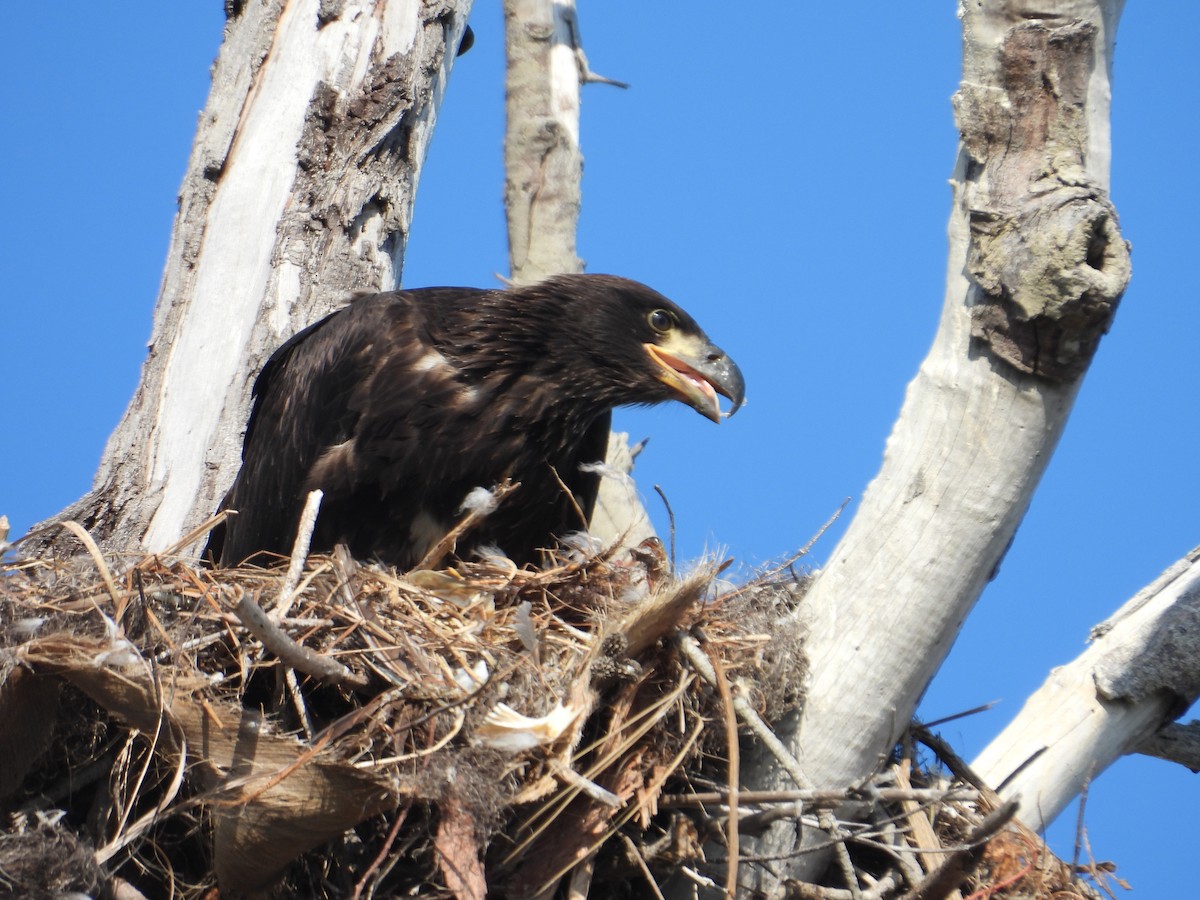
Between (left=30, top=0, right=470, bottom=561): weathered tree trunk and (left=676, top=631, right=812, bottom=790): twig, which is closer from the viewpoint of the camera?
(left=676, top=631, right=812, bottom=790): twig

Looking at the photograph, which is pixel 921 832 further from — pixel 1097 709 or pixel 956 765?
pixel 1097 709

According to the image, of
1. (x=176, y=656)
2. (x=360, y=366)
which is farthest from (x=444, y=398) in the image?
(x=176, y=656)

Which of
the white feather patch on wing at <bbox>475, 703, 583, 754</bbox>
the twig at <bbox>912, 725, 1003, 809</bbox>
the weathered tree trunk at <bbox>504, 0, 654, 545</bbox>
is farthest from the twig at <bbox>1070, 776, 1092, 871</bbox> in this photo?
the weathered tree trunk at <bbox>504, 0, 654, 545</bbox>

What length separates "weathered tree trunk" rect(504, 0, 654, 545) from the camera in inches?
301

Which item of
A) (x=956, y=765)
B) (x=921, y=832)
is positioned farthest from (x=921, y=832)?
(x=956, y=765)

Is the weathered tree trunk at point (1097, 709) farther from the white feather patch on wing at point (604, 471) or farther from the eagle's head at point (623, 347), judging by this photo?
the white feather patch on wing at point (604, 471)

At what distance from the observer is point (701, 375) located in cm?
571

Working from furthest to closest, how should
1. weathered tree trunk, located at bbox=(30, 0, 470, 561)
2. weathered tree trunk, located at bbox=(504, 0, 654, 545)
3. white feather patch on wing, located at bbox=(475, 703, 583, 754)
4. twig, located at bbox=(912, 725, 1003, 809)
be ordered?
weathered tree trunk, located at bbox=(504, 0, 654, 545), weathered tree trunk, located at bbox=(30, 0, 470, 561), twig, located at bbox=(912, 725, 1003, 809), white feather patch on wing, located at bbox=(475, 703, 583, 754)

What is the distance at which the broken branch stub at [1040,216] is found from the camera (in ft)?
12.0

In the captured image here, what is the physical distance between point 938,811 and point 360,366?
8.48 feet

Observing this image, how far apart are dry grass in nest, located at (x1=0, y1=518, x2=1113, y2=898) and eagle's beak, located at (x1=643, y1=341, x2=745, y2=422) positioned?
122 centimetres

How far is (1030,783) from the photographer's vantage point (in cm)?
484

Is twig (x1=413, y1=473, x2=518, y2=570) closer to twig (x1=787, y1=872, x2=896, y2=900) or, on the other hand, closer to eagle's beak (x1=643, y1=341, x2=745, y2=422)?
eagle's beak (x1=643, y1=341, x2=745, y2=422)

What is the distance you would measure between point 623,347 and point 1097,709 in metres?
2.18
